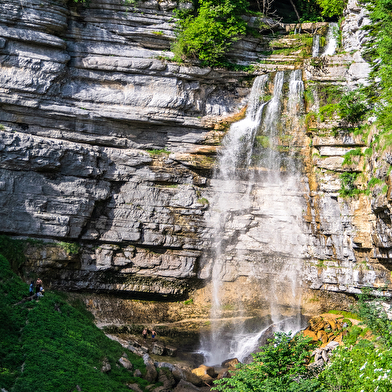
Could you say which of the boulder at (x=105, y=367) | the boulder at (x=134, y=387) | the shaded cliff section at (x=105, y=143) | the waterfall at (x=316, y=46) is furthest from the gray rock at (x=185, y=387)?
the waterfall at (x=316, y=46)

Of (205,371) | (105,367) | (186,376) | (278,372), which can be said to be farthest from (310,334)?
(105,367)

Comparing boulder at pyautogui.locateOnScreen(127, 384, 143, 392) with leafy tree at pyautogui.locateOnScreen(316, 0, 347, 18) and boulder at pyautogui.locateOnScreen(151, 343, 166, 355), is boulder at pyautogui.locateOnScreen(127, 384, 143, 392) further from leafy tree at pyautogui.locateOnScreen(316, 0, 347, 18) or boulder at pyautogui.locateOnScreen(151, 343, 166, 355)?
leafy tree at pyautogui.locateOnScreen(316, 0, 347, 18)

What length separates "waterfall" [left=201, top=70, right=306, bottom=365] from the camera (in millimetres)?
22500

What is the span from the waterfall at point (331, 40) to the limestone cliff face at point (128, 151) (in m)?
1.11

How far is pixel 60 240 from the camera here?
2167cm

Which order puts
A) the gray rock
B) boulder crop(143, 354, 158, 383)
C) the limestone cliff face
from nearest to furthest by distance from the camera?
the gray rock < boulder crop(143, 354, 158, 383) < the limestone cliff face

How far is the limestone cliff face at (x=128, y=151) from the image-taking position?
20891mm

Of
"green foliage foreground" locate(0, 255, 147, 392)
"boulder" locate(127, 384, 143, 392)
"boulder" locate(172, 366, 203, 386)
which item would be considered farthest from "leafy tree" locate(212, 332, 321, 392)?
"boulder" locate(172, 366, 203, 386)

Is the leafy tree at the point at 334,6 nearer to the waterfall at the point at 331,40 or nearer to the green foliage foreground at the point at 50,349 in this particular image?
the waterfall at the point at 331,40

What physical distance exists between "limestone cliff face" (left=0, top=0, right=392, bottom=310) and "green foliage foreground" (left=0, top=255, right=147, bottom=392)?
4447 millimetres

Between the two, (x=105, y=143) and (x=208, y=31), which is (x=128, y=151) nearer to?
(x=105, y=143)

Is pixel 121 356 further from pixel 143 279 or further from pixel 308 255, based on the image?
pixel 308 255

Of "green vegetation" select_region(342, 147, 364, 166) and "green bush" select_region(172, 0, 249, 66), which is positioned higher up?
"green bush" select_region(172, 0, 249, 66)

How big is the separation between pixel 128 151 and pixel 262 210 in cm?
874
